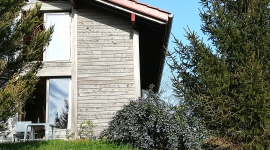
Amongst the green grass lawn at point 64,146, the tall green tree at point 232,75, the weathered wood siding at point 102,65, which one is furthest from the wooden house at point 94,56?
the green grass lawn at point 64,146

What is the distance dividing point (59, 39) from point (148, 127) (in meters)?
5.52

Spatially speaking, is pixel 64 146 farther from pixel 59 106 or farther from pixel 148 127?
pixel 59 106

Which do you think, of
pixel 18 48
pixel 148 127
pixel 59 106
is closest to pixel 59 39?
pixel 59 106

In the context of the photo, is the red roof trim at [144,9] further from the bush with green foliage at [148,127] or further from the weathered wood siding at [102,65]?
the bush with green foliage at [148,127]

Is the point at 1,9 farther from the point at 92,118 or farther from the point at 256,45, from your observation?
the point at 256,45

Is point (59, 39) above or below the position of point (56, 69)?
above

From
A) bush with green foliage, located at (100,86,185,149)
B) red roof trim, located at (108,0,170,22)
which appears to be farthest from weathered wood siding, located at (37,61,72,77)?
bush with green foliage, located at (100,86,185,149)

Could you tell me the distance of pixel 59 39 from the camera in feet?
46.0

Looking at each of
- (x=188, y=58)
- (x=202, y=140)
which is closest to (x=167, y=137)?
(x=202, y=140)

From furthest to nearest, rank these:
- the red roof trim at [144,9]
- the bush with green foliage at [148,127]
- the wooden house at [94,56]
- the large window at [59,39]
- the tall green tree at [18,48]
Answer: the large window at [59,39] < the wooden house at [94,56] < the red roof trim at [144,9] < the bush with green foliage at [148,127] < the tall green tree at [18,48]

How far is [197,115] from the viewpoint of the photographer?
35.7 ft

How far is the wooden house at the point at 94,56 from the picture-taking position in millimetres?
12906

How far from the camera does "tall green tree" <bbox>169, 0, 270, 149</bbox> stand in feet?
33.8

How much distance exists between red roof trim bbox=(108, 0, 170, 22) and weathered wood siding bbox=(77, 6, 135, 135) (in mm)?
805
